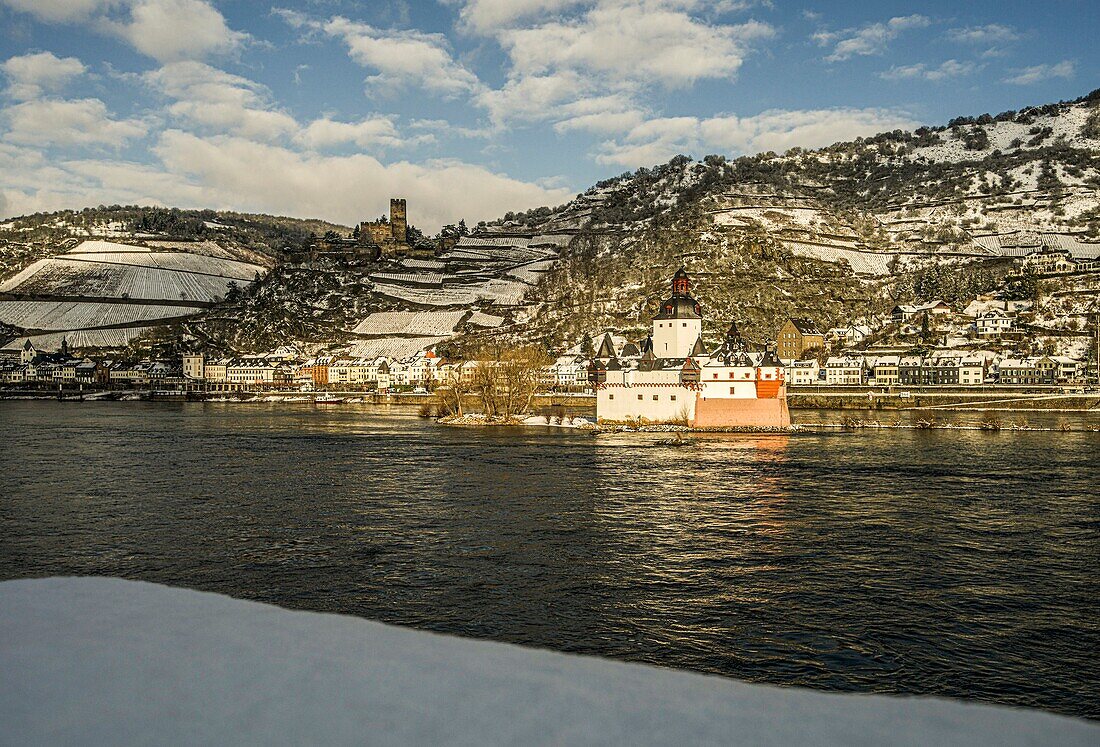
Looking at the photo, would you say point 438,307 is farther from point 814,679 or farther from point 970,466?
point 814,679

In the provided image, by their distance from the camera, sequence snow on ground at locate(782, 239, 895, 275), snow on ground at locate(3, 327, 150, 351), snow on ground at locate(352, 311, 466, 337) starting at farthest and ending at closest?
snow on ground at locate(3, 327, 150, 351) → snow on ground at locate(782, 239, 895, 275) → snow on ground at locate(352, 311, 466, 337)

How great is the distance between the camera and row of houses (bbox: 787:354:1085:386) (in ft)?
322

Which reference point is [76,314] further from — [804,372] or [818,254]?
[818,254]

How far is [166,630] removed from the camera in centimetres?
1071

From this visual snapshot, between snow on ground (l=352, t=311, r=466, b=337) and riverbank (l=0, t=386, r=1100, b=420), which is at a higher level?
snow on ground (l=352, t=311, r=466, b=337)

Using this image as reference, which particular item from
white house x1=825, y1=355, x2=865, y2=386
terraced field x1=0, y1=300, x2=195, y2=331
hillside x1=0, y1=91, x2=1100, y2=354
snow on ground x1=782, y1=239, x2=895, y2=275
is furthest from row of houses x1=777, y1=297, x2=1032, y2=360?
terraced field x1=0, y1=300, x2=195, y2=331

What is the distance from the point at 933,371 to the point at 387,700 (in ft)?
361

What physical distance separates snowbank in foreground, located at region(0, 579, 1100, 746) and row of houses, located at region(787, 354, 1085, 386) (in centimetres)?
9866

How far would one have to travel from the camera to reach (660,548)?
22328 millimetres

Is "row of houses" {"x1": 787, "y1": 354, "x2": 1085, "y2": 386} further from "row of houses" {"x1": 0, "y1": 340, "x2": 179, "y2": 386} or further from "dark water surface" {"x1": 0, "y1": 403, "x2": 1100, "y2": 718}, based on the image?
"row of houses" {"x1": 0, "y1": 340, "x2": 179, "y2": 386}

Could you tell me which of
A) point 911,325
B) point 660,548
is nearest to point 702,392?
point 660,548

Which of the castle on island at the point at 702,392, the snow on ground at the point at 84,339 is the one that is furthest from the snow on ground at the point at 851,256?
the snow on ground at the point at 84,339

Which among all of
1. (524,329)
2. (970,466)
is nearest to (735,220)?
(524,329)

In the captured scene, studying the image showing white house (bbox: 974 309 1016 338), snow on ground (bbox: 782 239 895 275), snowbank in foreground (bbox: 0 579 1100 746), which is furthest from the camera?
snow on ground (bbox: 782 239 895 275)
